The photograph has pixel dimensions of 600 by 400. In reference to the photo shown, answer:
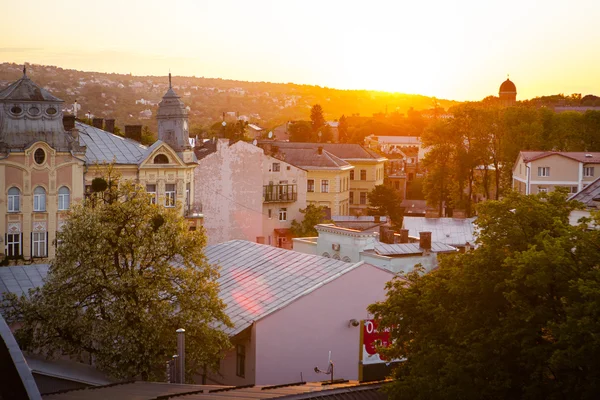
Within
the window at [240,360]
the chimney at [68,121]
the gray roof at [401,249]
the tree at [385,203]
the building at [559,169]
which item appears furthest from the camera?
the tree at [385,203]

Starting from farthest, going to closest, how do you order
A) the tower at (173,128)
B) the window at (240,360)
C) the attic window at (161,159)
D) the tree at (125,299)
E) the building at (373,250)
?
the tower at (173,128) → the attic window at (161,159) → the building at (373,250) → the window at (240,360) → the tree at (125,299)

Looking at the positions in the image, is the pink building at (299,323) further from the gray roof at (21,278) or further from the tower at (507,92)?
the tower at (507,92)

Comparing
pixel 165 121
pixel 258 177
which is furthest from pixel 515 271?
pixel 258 177

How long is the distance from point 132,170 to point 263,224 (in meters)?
25.6

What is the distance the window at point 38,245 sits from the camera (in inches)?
2096

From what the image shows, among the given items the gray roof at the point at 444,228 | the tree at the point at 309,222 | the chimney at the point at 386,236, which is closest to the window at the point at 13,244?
the chimney at the point at 386,236

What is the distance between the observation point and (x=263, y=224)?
267ft

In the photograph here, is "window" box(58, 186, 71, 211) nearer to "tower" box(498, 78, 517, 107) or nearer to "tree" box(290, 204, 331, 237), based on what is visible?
"tree" box(290, 204, 331, 237)

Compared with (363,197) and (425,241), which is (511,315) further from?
(363,197)

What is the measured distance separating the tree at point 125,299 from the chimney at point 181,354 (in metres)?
1.08

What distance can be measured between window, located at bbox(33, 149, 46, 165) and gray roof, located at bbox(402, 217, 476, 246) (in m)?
23.3

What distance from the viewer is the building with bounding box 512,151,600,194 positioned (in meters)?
89.6

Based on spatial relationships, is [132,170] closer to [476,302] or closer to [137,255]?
[137,255]

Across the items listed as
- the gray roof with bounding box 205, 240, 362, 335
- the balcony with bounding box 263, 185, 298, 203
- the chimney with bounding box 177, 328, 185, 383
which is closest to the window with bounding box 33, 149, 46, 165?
the gray roof with bounding box 205, 240, 362, 335
